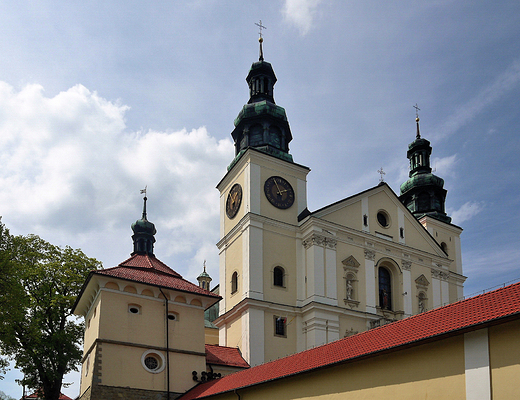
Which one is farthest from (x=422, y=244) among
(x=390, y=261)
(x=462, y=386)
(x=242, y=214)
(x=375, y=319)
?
(x=462, y=386)

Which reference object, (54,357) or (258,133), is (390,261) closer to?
(258,133)

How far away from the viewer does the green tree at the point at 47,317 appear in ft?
89.4

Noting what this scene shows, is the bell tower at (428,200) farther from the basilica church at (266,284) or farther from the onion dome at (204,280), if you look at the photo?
the onion dome at (204,280)

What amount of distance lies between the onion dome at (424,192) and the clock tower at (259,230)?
12354 mm

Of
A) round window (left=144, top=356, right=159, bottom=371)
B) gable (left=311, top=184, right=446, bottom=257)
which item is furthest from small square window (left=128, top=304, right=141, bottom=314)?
gable (left=311, top=184, right=446, bottom=257)

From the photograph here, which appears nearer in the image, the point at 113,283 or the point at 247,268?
the point at 113,283

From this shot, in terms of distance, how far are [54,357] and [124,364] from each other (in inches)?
325

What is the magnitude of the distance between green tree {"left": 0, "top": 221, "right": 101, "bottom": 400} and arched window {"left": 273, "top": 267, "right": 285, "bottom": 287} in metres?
10.1

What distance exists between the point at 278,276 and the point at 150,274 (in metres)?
8.55

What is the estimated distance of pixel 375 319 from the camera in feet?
103

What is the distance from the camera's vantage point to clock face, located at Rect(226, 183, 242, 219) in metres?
32.7

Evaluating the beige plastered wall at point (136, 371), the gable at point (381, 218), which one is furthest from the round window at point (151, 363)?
the gable at point (381, 218)

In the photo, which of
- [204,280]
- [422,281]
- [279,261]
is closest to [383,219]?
[422,281]

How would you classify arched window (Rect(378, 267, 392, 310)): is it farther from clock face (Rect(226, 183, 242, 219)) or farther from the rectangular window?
clock face (Rect(226, 183, 242, 219))
